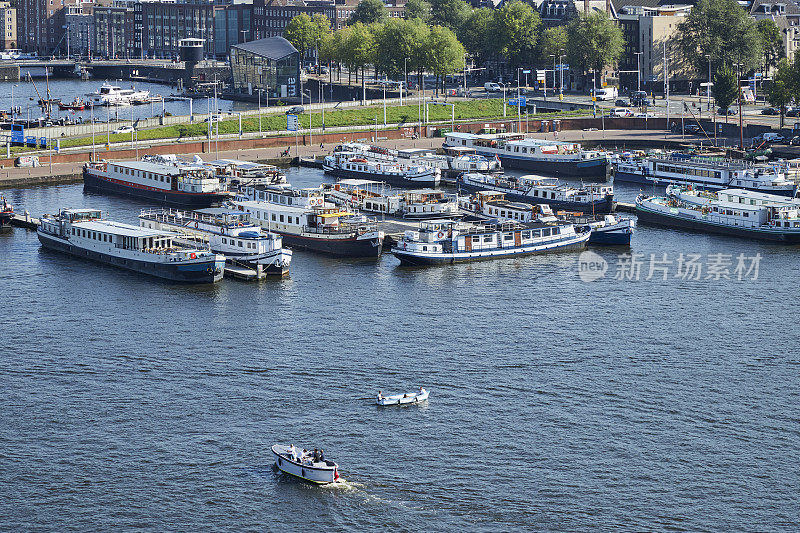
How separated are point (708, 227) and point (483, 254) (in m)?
20.8

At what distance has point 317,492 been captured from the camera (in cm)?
4631

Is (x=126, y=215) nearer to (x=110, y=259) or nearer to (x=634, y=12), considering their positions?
(x=110, y=259)

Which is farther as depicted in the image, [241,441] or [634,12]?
[634,12]

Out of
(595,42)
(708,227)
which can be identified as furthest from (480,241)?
(595,42)

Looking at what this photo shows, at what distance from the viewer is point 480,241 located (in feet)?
273

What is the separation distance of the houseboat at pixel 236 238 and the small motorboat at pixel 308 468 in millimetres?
31454

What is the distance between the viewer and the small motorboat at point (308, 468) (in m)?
46.4

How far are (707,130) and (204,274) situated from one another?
285 ft

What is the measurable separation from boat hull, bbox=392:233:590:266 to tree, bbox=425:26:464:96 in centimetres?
10119

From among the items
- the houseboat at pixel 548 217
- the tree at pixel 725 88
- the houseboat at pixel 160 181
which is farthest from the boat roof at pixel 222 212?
the tree at pixel 725 88

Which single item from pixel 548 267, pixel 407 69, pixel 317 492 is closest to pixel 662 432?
pixel 317 492

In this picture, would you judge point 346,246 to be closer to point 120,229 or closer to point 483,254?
point 483,254

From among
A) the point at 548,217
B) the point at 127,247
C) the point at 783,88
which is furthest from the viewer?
the point at 783,88

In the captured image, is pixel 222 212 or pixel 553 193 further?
pixel 553 193
